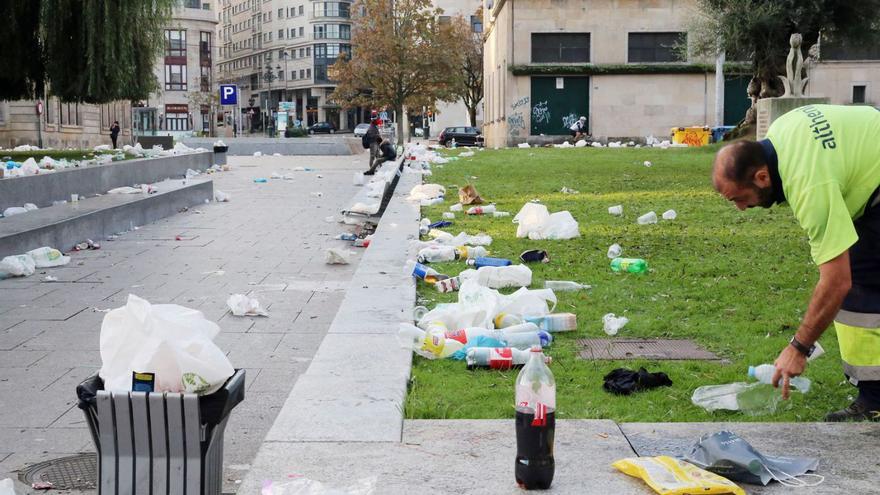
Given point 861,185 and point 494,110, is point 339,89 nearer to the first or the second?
point 494,110

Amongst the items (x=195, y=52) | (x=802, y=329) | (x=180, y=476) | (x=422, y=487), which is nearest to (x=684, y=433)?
(x=802, y=329)

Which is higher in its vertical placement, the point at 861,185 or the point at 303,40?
the point at 303,40

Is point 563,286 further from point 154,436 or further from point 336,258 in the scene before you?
point 154,436

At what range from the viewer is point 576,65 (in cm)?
4503

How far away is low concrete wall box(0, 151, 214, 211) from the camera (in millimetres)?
12977

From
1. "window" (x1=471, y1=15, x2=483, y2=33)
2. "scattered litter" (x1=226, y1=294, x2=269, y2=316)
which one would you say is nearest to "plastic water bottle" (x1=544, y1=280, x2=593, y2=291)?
"scattered litter" (x1=226, y1=294, x2=269, y2=316)

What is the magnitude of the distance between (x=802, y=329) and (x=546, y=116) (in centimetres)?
4237

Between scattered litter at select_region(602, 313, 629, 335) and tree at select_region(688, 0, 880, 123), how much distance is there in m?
19.4

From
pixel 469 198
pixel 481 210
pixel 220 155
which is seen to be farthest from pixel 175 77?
pixel 481 210

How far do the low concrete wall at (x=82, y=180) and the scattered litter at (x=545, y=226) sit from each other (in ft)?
21.8

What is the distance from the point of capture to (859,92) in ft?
147

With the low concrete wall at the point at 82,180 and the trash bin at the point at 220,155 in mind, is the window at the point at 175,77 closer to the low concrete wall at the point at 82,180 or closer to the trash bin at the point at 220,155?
the trash bin at the point at 220,155

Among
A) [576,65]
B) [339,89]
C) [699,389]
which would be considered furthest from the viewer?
[339,89]

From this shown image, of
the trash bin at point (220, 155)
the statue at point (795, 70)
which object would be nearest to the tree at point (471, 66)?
the trash bin at point (220, 155)
